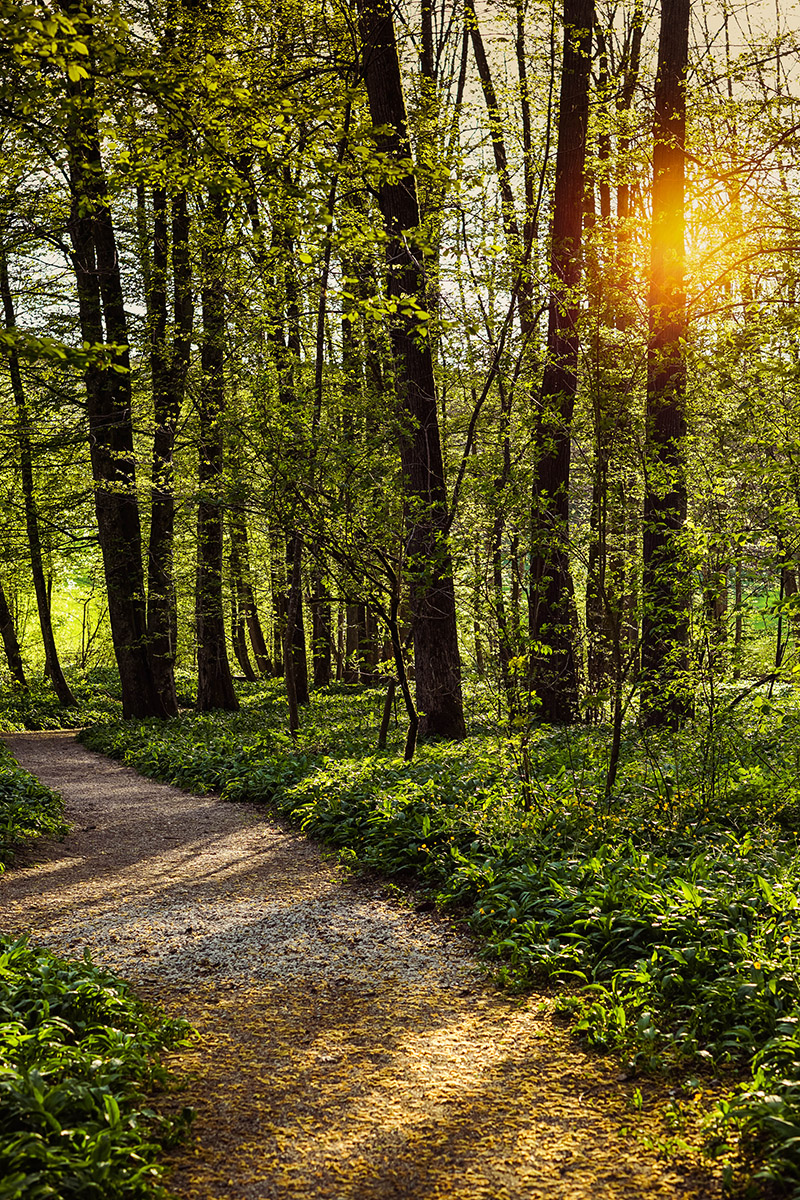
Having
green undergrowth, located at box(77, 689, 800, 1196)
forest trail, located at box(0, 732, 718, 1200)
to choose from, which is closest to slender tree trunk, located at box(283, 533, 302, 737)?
green undergrowth, located at box(77, 689, 800, 1196)

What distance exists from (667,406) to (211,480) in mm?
6031

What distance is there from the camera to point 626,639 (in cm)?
616

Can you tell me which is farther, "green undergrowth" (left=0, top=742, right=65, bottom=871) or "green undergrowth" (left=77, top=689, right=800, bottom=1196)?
"green undergrowth" (left=0, top=742, right=65, bottom=871)

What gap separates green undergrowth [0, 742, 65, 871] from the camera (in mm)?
6969

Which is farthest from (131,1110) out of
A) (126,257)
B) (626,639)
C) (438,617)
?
(126,257)

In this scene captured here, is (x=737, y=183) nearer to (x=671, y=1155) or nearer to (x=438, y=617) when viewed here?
(x=438, y=617)

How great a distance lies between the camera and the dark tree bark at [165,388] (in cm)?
1346

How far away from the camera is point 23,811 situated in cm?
760

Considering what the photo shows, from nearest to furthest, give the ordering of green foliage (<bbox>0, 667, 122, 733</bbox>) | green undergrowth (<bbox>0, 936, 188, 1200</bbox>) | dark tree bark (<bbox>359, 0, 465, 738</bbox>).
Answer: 1. green undergrowth (<bbox>0, 936, 188, 1200</bbox>)
2. dark tree bark (<bbox>359, 0, 465, 738</bbox>)
3. green foliage (<bbox>0, 667, 122, 733</bbox>)

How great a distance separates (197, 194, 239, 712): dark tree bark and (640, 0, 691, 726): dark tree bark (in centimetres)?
505

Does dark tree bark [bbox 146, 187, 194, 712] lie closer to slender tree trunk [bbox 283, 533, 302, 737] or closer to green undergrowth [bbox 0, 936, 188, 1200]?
slender tree trunk [bbox 283, 533, 302, 737]

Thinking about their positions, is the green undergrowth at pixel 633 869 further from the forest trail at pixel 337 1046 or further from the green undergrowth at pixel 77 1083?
the green undergrowth at pixel 77 1083

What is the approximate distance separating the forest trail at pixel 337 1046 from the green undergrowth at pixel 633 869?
25cm

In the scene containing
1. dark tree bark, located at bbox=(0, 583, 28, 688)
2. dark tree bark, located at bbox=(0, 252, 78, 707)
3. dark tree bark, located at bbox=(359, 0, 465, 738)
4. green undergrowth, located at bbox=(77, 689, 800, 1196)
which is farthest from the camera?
dark tree bark, located at bbox=(0, 583, 28, 688)
